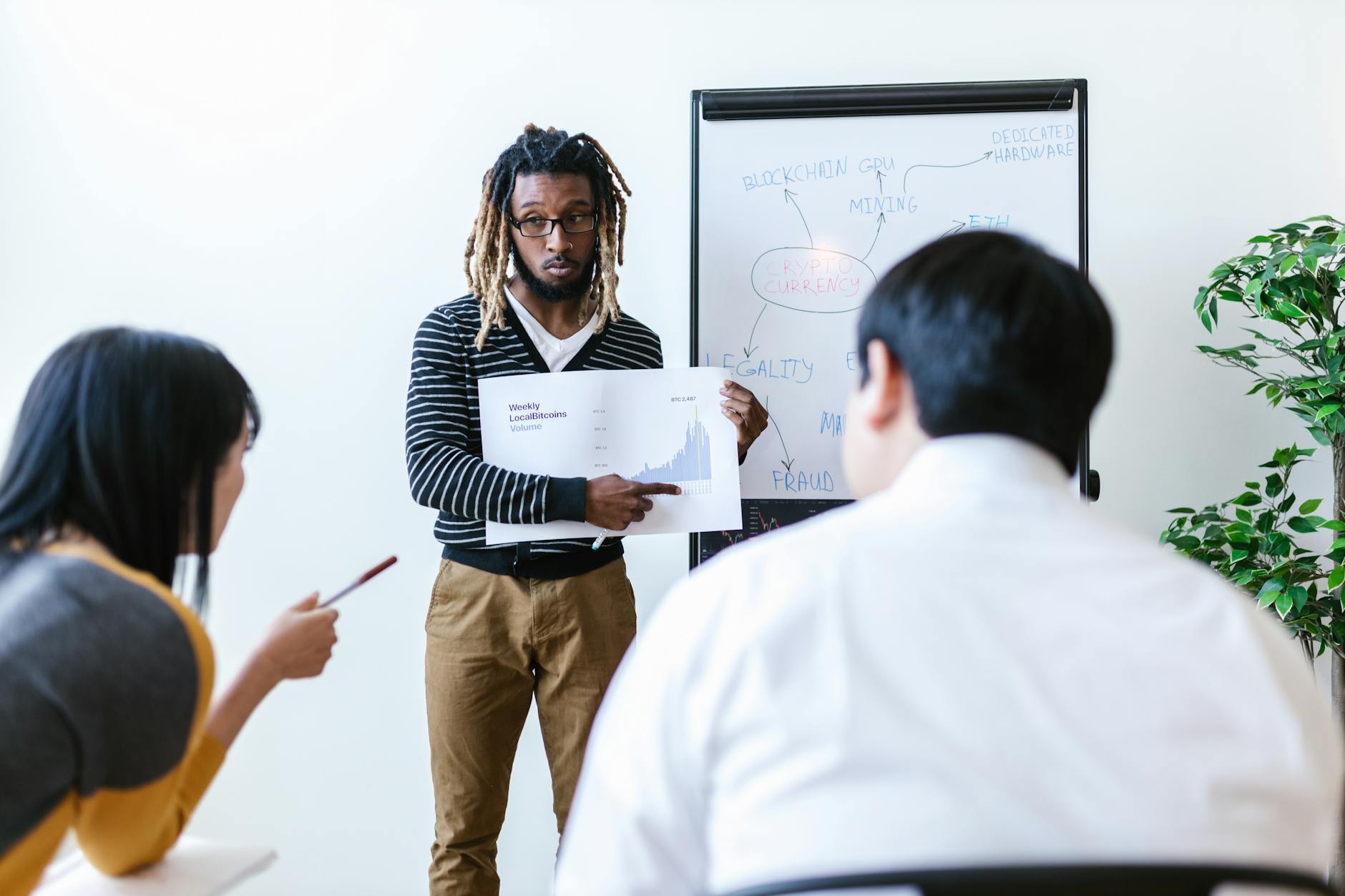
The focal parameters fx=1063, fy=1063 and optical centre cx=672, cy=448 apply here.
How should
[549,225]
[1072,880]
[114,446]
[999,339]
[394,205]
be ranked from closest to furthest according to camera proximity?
Result: 1. [1072,880]
2. [999,339]
3. [114,446]
4. [549,225]
5. [394,205]

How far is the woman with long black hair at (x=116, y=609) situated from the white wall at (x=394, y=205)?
4.95 feet

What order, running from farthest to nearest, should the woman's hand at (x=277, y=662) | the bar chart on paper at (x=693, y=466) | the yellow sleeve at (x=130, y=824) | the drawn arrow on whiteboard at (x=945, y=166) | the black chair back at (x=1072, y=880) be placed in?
the drawn arrow on whiteboard at (x=945, y=166)
the bar chart on paper at (x=693, y=466)
the woman's hand at (x=277, y=662)
the yellow sleeve at (x=130, y=824)
the black chair back at (x=1072, y=880)

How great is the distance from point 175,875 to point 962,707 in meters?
0.74

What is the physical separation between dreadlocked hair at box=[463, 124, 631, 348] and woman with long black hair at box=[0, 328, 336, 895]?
3.00 feet

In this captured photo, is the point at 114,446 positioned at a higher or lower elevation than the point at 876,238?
lower

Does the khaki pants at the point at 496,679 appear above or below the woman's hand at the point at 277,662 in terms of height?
below

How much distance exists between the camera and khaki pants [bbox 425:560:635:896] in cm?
191

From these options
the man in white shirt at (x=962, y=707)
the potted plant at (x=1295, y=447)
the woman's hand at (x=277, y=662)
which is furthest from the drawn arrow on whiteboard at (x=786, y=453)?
the man in white shirt at (x=962, y=707)

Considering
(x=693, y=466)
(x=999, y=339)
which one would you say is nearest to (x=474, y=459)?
(x=693, y=466)

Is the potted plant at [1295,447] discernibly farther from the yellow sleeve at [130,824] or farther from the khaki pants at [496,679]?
the yellow sleeve at [130,824]

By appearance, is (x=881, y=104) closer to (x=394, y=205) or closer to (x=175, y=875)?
(x=394, y=205)

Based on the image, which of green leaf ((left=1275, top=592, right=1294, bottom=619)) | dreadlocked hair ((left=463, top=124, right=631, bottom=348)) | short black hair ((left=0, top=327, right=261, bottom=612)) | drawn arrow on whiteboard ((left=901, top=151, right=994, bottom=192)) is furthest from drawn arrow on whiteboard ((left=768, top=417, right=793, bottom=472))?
short black hair ((left=0, top=327, right=261, bottom=612))

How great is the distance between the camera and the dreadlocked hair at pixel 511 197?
2000 millimetres

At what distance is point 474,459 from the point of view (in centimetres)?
185
